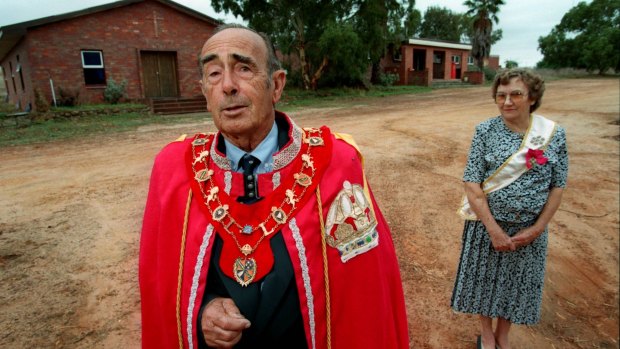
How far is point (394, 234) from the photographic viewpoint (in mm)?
4887

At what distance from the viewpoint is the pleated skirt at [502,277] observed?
2734 millimetres

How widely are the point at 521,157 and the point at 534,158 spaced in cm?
8

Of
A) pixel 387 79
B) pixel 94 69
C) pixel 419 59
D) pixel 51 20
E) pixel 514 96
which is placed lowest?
pixel 514 96

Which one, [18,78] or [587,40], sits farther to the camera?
[587,40]

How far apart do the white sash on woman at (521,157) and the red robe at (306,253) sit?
1235 millimetres

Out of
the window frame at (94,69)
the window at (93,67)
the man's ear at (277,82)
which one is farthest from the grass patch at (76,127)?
the man's ear at (277,82)

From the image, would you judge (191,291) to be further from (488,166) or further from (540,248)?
(540,248)

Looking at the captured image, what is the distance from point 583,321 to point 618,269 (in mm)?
1217

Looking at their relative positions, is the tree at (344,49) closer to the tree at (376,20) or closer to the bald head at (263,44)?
the tree at (376,20)

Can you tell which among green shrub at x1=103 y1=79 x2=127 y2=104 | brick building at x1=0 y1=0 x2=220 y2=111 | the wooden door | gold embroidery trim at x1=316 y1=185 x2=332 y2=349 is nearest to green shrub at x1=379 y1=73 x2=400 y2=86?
brick building at x1=0 y1=0 x2=220 y2=111

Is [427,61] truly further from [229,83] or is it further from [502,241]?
[229,83]

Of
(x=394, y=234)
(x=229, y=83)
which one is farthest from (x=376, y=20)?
(x=229, y=83)

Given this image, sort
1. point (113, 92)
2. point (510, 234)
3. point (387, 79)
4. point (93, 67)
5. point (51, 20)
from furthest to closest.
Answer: point (387, 79) < point (93, 67) < point (113, 92) < point (51, 20) < point (510, 234)

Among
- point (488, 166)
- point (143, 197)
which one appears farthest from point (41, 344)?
point (488, 166)
